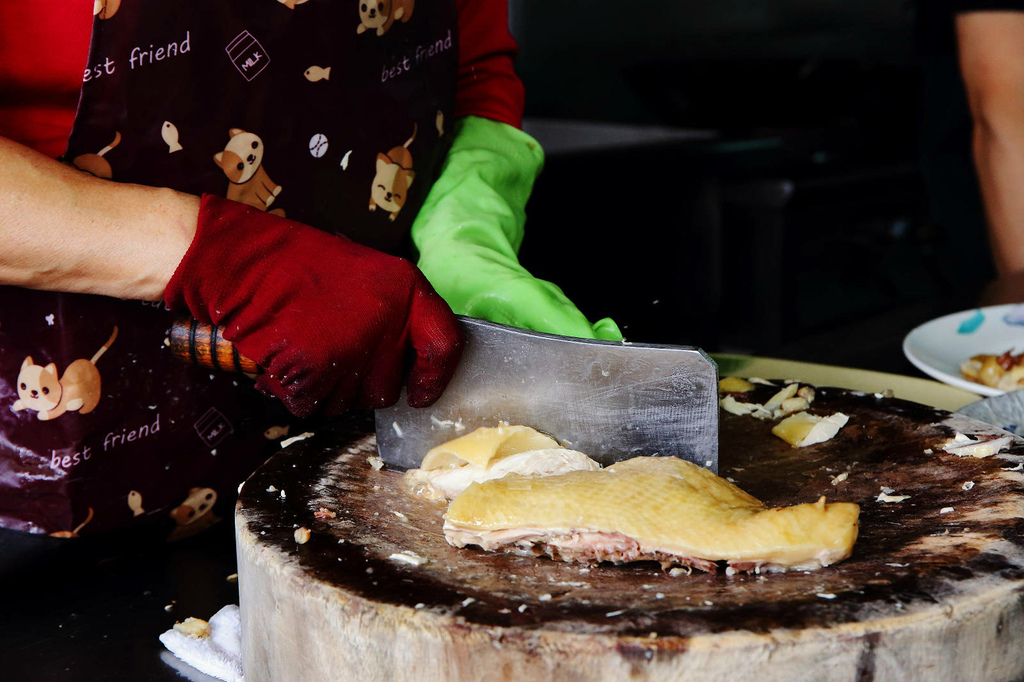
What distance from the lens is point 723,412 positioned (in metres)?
1.42

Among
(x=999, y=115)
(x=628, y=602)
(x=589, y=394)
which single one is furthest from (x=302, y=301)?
(x=999, y=115)

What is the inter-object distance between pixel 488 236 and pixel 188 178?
44 cm

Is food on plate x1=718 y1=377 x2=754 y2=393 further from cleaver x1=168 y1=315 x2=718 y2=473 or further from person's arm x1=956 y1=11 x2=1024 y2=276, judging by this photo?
person's arm x1=956 y1=11 x2=1024 y2=276

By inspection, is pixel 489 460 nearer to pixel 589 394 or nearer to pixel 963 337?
pixel 589 394

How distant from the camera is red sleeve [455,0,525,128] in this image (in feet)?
5.32

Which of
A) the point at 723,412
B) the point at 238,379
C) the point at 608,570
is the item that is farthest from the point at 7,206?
the point at 723,412

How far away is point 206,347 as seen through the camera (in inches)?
41.0

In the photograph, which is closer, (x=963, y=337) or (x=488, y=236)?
(x=488, y=236)

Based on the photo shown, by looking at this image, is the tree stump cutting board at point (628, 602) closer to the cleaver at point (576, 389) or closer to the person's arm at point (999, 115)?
the cleaver at point (576, 389)

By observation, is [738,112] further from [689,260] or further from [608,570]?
[608,570]

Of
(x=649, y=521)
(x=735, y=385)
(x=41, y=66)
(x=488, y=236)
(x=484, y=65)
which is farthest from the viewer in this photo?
(x=484, y=65)

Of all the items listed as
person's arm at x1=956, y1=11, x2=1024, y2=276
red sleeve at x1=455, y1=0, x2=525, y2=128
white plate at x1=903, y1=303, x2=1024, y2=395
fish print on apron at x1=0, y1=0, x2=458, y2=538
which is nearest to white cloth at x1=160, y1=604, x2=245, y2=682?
fish print on apron at x1=0, y1=0, x2=458, y2=538

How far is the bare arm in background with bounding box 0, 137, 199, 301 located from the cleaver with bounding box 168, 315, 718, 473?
0.28 feet

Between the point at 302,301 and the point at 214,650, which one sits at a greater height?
the point at 302,301
